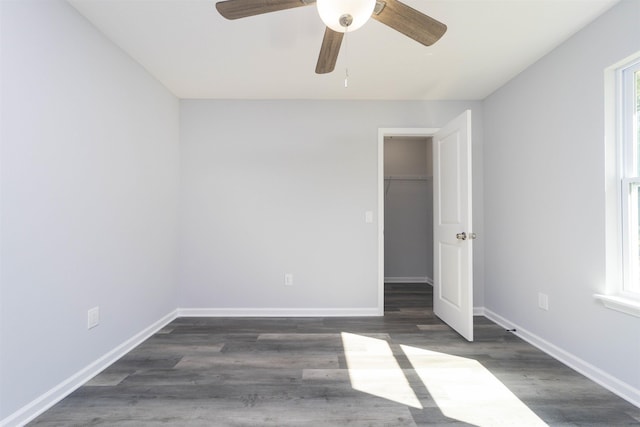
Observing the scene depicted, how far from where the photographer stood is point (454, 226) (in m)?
2.93

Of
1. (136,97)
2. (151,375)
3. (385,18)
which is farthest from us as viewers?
(136,97)

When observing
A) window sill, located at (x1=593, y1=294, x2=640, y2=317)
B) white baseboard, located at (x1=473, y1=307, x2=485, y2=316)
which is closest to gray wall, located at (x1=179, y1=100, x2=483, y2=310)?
white baseboard, located at (x1=473, y1=307, x2=485, y2=316)

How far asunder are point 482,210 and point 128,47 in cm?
357

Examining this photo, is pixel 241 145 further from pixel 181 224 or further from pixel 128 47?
pixel 128 47

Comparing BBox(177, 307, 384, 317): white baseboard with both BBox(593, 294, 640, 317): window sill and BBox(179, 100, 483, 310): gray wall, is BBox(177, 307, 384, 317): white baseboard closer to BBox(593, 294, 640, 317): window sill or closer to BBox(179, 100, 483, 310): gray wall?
BBox(179, 100, 483, 310): gray wall

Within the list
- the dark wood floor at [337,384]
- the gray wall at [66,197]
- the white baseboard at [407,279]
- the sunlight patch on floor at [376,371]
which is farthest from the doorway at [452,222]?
the gray wall at [66,197]

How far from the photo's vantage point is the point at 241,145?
341cm

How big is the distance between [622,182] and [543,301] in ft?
3.49

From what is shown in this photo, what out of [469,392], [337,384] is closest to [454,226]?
[469,392]

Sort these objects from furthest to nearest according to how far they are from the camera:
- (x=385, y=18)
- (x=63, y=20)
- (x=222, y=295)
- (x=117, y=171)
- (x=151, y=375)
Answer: (x=222, y=295) < (x=117, y=171) < (x=151, y=375) < (x=63, y=20) < (x=385, y=18)

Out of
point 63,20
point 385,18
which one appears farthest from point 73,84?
→ point 385,18

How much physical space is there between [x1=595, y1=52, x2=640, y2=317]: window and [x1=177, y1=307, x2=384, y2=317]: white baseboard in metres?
1.97

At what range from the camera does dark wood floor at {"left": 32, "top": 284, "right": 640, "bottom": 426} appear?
1662 millimetres

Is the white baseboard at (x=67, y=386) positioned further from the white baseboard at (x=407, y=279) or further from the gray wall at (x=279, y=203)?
the white baseboard at (x=407, y=279)
